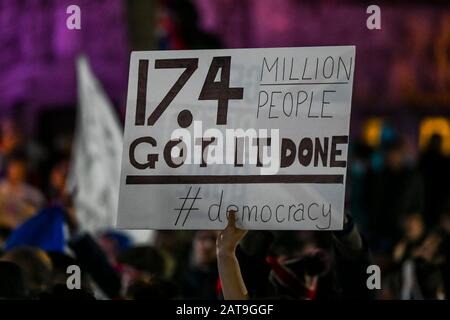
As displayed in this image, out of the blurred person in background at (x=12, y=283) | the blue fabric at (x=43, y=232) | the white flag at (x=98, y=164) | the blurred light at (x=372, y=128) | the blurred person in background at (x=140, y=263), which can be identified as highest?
the blurred light at (x=372, y=128)

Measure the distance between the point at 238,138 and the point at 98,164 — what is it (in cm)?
636

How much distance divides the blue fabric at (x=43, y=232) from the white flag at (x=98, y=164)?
2.92 metres

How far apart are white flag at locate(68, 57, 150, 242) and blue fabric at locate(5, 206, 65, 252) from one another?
2916 mm

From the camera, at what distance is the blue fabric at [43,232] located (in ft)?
33.0

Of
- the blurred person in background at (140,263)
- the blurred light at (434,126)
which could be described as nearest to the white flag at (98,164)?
the blurred person in background at (140,263)

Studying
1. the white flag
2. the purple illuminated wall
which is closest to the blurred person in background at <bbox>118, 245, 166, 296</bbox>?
the white flag

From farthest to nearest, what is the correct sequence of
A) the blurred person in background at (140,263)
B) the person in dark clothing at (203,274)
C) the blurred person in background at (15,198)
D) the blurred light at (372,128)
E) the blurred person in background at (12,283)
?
the blurred light at (372,128)
the blurred person in background at (15,198)
the person in dark clothing at (203,274)
the blurred person in background at (140,263)
the blurred person in background at (12,283)

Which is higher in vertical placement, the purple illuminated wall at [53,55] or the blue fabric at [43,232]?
the purple illuminated wall at [53,55]

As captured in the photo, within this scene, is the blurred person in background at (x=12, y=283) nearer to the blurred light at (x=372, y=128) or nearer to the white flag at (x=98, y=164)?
the white flag at (x=98, y=164)

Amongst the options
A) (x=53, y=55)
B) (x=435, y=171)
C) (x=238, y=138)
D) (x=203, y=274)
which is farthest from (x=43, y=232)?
(x=53, y=55)

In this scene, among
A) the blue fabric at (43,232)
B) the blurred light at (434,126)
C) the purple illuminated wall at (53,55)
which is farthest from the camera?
the blurred light at (434,126)

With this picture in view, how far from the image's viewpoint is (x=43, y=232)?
33.4ft

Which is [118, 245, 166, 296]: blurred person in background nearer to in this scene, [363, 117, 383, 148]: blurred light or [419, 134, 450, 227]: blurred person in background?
[419, 134, 450, 227]: blurred person in background
